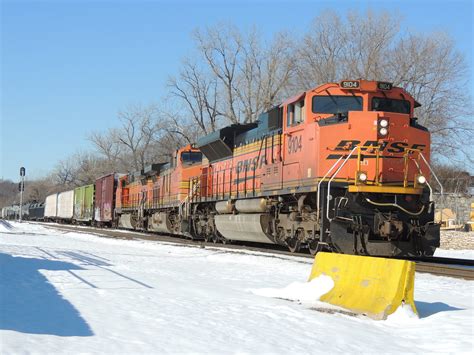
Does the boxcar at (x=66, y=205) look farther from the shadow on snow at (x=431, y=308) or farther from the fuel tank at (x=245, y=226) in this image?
the shadow on snow at (x=431, y=308)

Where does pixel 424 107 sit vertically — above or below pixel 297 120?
above

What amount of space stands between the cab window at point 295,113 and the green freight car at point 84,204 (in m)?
35.2

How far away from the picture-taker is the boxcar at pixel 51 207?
63097 millimetres

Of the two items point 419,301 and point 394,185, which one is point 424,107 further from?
point 419,301

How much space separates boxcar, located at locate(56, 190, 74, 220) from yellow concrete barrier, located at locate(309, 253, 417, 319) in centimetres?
4963

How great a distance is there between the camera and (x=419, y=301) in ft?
25.4

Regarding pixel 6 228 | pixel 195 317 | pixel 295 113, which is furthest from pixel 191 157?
pixel 195 317

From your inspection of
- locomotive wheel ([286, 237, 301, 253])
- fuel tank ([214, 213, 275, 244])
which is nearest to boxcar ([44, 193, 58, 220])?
fuel tank ([214, 213, 275, 244])

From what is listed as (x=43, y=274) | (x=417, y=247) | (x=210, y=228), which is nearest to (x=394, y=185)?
(x=417, y=247)

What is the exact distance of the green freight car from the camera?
47.4 m

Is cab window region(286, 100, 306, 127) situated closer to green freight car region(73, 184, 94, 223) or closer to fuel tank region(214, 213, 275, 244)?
fuel tank region(214, 213, 275, 244)

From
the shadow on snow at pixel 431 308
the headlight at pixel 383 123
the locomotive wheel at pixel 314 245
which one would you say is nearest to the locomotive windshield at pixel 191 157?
the locomotive wheel at pixel 314 245

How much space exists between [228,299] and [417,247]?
6006 millimetres

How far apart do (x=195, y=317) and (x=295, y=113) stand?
8.45 metres
